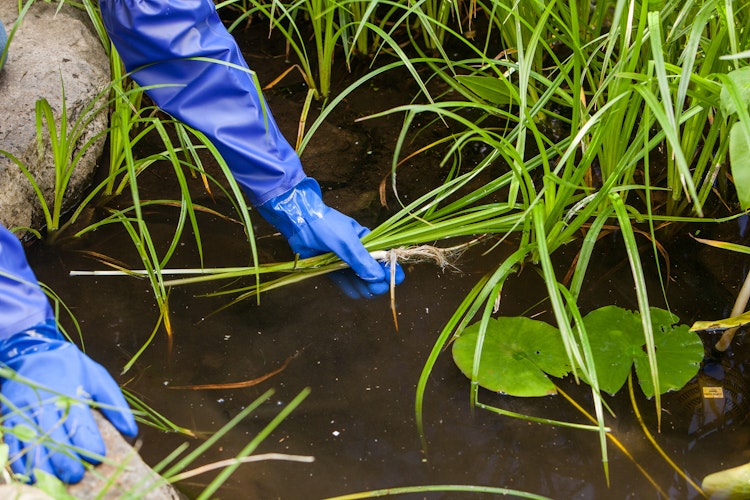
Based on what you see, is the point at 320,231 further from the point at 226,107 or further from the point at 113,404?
the point at 113,404

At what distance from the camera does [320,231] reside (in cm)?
169

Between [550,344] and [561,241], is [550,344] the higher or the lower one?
the lower one

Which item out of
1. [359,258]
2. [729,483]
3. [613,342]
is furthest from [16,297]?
[729,483]

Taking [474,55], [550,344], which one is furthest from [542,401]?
[474,55]

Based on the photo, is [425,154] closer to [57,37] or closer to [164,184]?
[164,184]

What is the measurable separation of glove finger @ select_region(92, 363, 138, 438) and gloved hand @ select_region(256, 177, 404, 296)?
1.86 ft

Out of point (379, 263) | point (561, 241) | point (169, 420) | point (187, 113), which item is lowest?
point (169, 420)

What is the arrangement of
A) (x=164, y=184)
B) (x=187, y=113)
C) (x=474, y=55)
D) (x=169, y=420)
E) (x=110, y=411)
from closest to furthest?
(x=110, y=411) < (x=169, y=420) < (x=187, y=113) < (x=164, y=184) < (x=474, y=55)

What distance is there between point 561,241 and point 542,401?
0.34 metres

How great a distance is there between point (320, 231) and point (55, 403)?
692 mm

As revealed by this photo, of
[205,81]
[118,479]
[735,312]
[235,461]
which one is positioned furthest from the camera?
[205,81]

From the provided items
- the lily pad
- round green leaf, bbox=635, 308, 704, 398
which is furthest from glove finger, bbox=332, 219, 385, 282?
round green leaf, bbox=635, 308, 704, 398

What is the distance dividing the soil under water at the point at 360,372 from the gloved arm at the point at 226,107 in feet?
0.35

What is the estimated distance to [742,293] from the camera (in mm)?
1445
